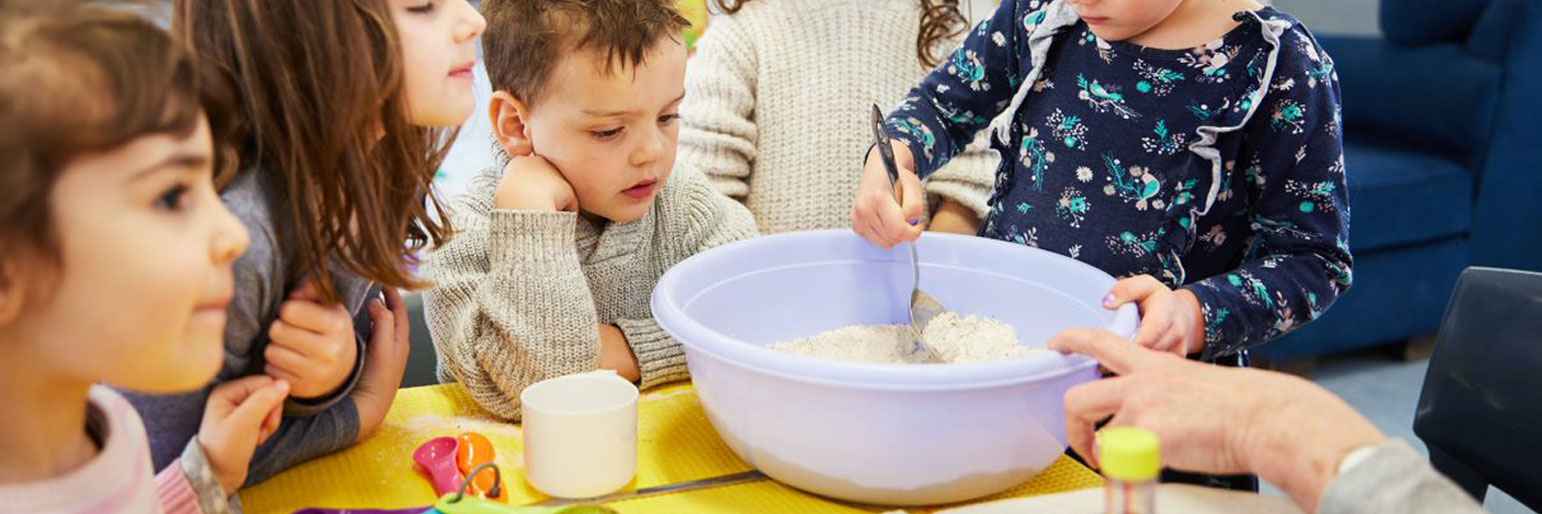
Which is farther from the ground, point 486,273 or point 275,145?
point 275,145

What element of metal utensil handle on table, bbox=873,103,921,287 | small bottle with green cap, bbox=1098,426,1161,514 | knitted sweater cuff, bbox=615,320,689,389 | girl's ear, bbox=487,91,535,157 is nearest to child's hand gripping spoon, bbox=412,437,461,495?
knitted sweater cuff, bbox=615,320,689,389

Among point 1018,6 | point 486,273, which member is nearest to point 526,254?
point 486,273

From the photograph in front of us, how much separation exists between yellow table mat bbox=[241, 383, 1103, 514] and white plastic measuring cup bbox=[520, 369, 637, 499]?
2 cm

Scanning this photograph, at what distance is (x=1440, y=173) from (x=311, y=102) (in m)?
2.60

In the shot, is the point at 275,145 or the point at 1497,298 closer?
the point at 275,145

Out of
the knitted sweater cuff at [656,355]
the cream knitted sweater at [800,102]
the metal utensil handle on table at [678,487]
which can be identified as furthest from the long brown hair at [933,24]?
the metal utensil handle on table at [678,487]

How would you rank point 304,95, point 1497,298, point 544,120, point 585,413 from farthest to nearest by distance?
point 544,120 → point 1497,298 → point 585,413 → point 304,95

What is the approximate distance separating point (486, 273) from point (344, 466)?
23 centimetres

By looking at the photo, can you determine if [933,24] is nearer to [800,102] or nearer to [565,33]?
[800,102]

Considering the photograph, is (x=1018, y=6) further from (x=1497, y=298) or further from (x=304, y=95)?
(x=304, y=95)

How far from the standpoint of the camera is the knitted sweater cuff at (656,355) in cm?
122

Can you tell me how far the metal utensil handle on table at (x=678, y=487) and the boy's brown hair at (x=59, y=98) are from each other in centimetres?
46

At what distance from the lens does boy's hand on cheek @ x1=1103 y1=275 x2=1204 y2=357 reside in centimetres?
98

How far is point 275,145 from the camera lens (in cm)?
86
